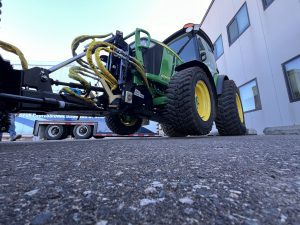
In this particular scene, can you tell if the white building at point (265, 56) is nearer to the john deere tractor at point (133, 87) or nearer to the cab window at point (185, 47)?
the john deere tractor at point (133, 87)

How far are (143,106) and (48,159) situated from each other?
2172 mm

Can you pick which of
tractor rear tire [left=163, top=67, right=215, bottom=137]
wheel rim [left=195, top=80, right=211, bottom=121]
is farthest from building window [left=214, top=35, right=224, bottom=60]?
tractor rear tire [left=163, top=67, right=215, bottom=137]

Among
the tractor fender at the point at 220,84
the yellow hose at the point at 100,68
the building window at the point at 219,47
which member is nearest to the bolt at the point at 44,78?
the yellow hose at the point at 100,68

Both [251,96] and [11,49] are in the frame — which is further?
[251,96]

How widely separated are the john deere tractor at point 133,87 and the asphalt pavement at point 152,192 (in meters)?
1.30

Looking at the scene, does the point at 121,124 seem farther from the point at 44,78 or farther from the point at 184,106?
the point at 44,78

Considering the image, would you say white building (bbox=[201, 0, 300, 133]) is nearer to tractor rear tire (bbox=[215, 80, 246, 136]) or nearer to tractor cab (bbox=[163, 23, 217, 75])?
tractor rear tire (bbox=[215, 80, 246, 136])

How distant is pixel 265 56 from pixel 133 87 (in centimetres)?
493

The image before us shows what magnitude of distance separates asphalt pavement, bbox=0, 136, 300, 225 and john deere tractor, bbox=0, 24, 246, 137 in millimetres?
1298

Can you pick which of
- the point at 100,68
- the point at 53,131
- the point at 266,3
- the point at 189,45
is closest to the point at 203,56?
the point at 189,45

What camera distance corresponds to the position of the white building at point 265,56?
5.10 meters

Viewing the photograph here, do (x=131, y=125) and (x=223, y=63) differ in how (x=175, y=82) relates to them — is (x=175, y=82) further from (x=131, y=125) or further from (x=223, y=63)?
(x=223, y=63)

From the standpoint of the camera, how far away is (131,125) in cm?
417

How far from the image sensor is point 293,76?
5.13 m
